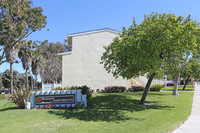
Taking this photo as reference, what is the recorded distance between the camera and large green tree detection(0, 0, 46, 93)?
1847 centimetres

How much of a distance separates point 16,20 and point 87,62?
35.1 feet

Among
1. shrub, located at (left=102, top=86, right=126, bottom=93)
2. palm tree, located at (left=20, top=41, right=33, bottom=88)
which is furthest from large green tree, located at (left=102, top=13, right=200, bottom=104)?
palm tree, located at (left=20, top=41, right=33, bottom=88)

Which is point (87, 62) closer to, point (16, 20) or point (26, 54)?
point (16, 20)

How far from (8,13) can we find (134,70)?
48.8 feet

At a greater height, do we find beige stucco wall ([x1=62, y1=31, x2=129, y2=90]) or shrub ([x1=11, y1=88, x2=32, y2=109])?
beige stucco wall ([x1=62, y1=31, x2=129, y2=90])

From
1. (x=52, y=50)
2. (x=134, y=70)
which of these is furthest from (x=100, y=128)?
(x=52, y=50)

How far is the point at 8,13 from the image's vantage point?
1858 centimetres

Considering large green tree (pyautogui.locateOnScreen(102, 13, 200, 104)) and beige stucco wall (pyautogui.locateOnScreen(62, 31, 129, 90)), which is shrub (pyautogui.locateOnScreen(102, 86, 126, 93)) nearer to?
beige stucco wall (pyautogui.locateOnScreen(62, 31, 129, 90))

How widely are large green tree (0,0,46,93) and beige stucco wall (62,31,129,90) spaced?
642 cm

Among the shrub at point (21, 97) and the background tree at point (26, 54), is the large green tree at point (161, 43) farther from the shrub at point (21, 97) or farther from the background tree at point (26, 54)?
the background tree at point (26, 54)

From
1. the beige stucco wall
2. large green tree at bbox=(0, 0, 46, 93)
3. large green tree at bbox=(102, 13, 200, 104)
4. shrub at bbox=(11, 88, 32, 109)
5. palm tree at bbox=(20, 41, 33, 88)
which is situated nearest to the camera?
large green tree at bbox=(102, 13, 200, 104)

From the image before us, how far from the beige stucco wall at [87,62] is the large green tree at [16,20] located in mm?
6424

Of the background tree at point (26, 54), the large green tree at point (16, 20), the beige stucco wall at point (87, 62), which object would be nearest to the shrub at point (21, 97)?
the large green tree at point (16, 20)

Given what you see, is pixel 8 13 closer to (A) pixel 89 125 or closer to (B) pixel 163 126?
(A) pixel 89 125
